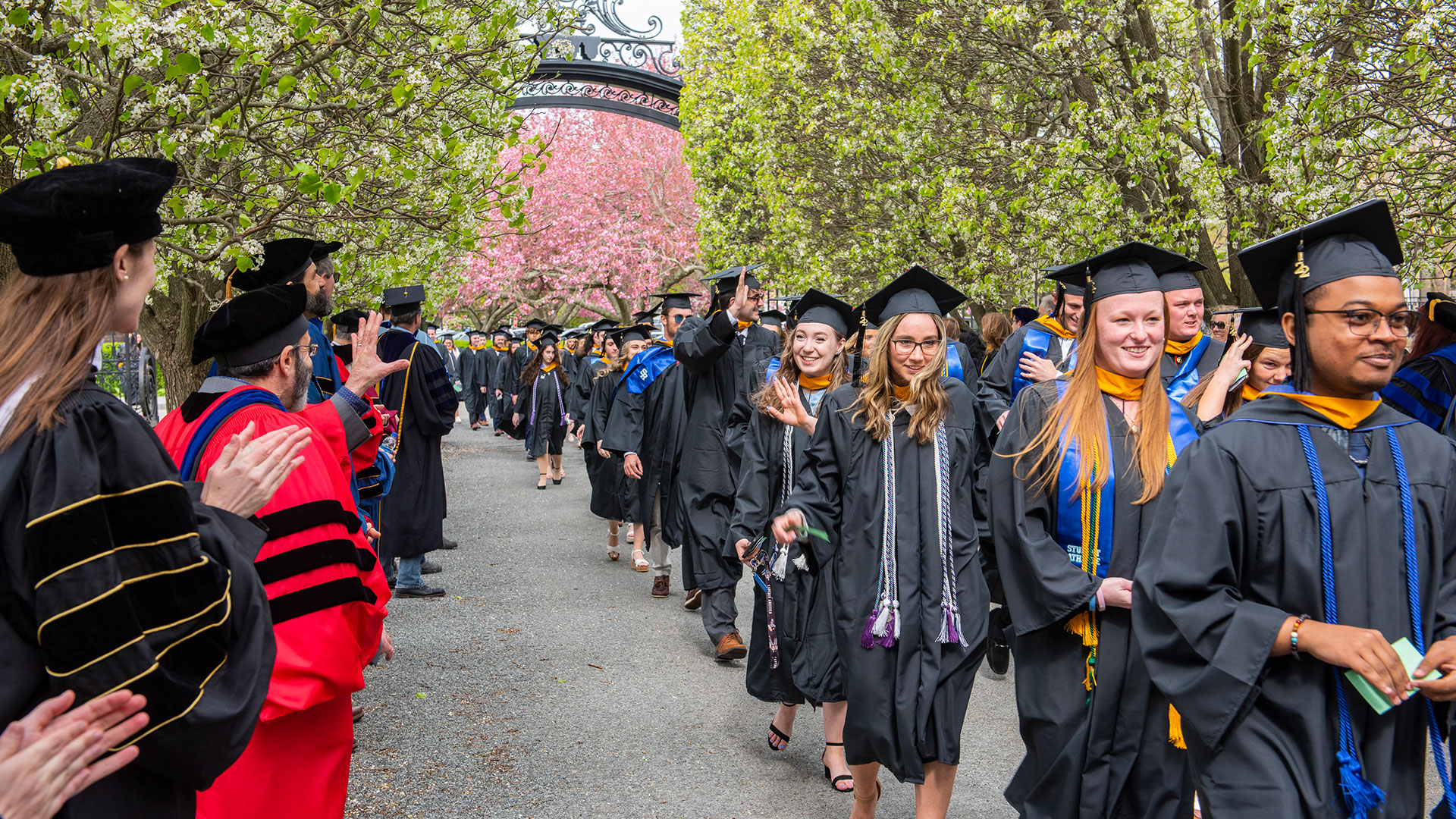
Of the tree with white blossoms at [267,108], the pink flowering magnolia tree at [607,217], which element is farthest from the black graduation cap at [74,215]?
the pink flowering magnolia tree at [607,217]

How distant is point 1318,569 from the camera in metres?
2.36

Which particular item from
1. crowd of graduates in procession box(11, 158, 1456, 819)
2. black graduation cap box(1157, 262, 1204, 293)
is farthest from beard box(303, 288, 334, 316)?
black graduation cap box(1157, 262, 1204, 293)

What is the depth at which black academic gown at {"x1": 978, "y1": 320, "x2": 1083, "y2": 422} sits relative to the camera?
21.9 feet

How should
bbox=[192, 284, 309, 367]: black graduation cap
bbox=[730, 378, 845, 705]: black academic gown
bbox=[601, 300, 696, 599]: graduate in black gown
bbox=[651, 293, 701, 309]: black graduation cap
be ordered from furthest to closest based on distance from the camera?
1. bbox=[651, 293, 701, 309]: black graduation cap
2. bbox=[601, 300, 696, 599]: graduate in black gown
3. bbox=[730, 378, 845, 705]: black academic gown
4. bbox=[192, 284, 309, 367]: black graduation cap

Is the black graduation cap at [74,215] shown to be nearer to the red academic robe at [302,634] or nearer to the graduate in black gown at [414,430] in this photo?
the red academic robe at [302,634]

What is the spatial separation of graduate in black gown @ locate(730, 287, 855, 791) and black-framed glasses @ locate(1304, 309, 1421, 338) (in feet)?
7.54

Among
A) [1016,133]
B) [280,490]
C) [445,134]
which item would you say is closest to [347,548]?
[280,490]

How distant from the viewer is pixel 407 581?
861 centimetres

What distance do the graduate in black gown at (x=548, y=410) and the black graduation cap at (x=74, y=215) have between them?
1356 cm

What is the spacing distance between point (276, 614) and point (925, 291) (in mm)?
2764

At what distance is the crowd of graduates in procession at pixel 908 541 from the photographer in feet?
6.04

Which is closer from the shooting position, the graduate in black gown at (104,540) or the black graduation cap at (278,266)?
the graduate in black gown at (104,540)

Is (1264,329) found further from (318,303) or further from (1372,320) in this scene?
(318,303)

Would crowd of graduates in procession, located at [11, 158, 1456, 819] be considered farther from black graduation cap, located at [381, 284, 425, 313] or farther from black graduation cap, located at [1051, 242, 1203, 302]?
black graduation cap, located at [381, 284, 425, 313]
